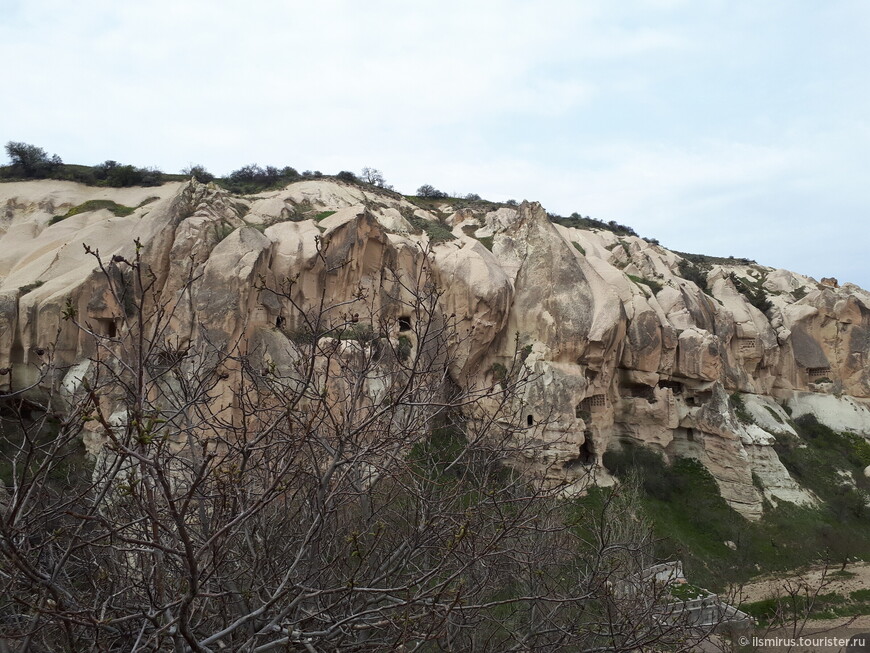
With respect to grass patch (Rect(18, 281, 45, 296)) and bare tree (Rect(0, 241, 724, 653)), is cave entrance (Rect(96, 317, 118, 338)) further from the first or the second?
bare tree (Rect(0, 241, 724, 653))

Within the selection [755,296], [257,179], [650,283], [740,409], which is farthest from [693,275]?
[257,179]

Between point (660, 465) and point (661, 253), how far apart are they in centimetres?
1715

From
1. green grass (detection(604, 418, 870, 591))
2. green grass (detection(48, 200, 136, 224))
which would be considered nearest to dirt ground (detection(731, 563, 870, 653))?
green grass (detection(604, 418, 870, 591))

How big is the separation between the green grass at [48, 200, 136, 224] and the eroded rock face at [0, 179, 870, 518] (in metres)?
0.38

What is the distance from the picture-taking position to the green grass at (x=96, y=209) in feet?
69.3

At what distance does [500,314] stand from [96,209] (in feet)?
55.5

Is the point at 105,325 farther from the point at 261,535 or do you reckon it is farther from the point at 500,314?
the point at 261,535

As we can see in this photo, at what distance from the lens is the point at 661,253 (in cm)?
3069

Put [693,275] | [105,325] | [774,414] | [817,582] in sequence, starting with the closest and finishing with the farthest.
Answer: [817,582]
[105,325]
[774,414]
[693,275]

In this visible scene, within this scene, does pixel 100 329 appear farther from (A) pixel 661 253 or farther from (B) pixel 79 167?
(A) pixel 661 253

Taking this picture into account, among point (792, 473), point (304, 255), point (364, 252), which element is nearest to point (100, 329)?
point (304, 255)

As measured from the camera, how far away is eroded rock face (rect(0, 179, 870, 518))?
13.2m

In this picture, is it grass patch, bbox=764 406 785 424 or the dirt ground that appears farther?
grass patch, bbox=764 406 785 424

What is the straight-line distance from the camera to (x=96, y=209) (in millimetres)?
21641
